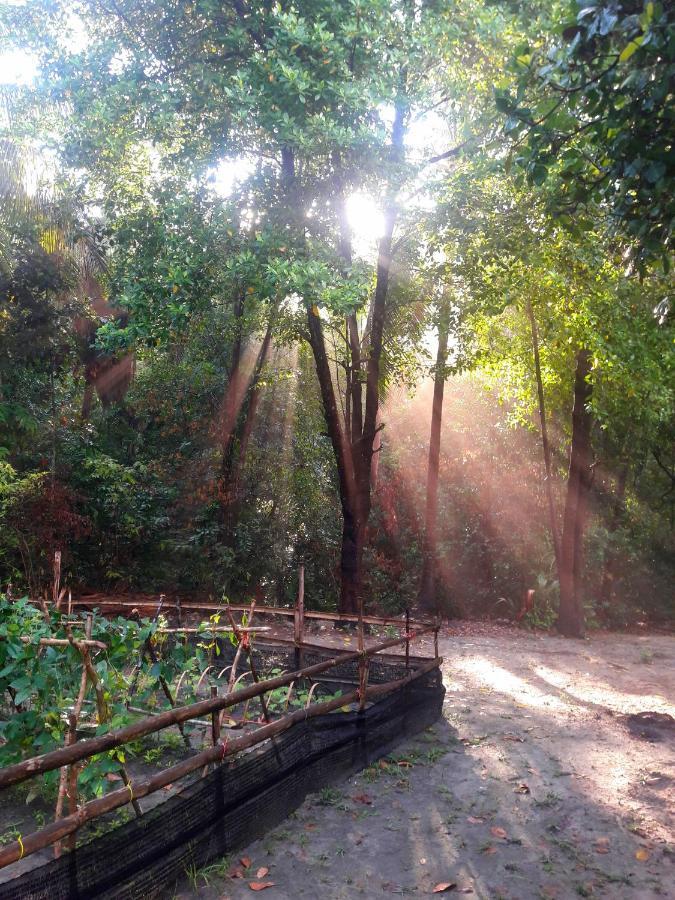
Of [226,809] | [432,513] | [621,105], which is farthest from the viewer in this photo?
[432,513]

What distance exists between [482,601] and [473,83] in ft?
36.4

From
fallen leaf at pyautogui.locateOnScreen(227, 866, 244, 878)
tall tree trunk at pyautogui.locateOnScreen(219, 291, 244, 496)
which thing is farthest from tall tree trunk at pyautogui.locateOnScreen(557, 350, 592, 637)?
fallen leaf at pyautogui.locateOnScreen(227, 866, 244, 878)

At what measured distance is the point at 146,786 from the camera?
14.5ft

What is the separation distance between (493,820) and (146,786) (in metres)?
2.80

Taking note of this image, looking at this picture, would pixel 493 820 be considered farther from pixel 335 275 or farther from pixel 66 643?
pixel 335 275

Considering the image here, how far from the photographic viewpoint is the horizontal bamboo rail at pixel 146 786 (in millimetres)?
3619

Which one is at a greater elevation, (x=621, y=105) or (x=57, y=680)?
(x=621, y=105)

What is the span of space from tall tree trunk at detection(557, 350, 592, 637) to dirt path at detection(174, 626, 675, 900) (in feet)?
20.3

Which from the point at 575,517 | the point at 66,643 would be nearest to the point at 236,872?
the point at 66,643

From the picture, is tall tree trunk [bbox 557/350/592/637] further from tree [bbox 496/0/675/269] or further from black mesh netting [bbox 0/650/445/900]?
tree [bbox 496/0/675/269]

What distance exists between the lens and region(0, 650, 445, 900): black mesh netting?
12.6 feet

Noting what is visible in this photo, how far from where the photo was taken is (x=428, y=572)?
16.9 metres

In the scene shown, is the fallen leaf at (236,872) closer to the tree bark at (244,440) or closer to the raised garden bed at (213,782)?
the raised garden bed at (213,782)

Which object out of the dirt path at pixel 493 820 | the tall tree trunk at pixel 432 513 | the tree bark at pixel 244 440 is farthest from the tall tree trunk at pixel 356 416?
the dirt path at pixel 493 820
